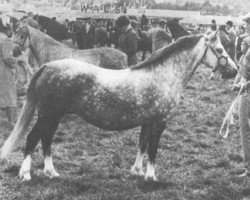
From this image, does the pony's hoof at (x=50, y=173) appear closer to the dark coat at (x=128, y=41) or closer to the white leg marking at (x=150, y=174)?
the white leg marking at (x=150, y=174)

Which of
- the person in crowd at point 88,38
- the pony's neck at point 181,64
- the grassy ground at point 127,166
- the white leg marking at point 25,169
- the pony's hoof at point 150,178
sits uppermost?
the pony's neck at point 181,64

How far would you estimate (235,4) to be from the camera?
2359cm

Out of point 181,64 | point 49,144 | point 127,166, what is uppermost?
point 181,64

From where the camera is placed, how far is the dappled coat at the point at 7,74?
8.46 m

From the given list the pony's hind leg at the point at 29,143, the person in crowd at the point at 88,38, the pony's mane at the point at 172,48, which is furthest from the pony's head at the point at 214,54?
the person in crowd at the point at 88,38

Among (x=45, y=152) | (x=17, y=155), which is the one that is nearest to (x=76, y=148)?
(x=17, y=155)

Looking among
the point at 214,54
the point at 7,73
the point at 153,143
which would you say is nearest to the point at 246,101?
the point at 214,54

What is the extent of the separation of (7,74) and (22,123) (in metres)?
2.73

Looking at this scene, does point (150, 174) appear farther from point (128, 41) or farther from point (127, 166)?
point (128, 41)

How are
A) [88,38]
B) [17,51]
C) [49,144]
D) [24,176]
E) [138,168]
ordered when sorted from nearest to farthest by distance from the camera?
[24,176] → [49,144] → [138,168] → [17,51] → [88,38]

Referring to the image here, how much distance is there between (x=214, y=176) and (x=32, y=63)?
6.35 m

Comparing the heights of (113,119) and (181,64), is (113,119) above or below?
below

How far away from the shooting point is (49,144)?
6.17 metres

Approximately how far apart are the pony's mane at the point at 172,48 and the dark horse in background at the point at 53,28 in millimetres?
18326
